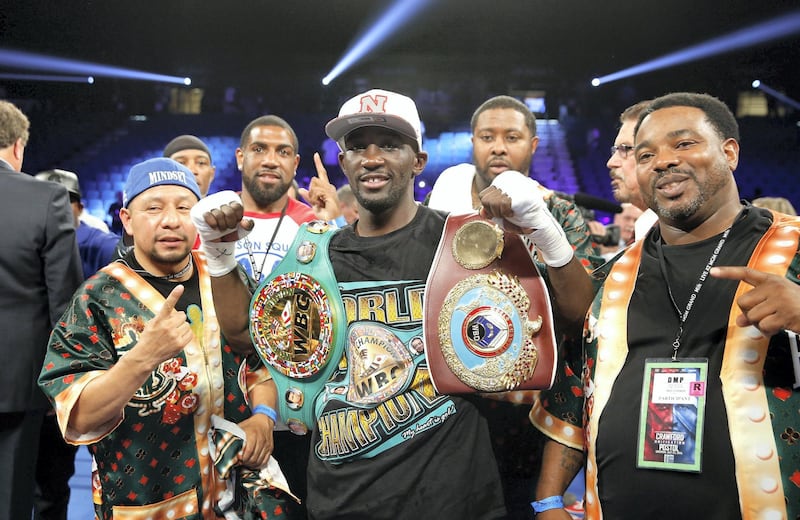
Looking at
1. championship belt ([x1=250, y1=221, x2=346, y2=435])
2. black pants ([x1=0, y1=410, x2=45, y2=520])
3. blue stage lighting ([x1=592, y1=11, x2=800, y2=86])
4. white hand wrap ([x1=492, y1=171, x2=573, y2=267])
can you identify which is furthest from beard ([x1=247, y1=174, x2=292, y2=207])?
blue stage lighting ([x1=592, y1=11, x2=800, y2=86])

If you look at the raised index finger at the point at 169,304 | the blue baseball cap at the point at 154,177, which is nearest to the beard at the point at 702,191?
the raised index finger at the point at 169,304

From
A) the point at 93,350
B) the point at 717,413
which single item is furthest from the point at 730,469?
the point at 93,350

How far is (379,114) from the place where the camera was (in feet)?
5.24

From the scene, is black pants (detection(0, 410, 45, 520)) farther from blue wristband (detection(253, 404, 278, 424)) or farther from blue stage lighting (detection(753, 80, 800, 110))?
blue stage lighting (detection(753, 80, 800, 110))

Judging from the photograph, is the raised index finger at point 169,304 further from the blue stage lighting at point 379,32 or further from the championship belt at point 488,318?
the blue stage lighting at point 379,32

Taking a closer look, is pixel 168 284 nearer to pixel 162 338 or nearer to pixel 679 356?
pixel 162 338

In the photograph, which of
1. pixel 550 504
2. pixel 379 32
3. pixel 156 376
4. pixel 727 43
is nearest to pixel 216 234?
pixel 156 376

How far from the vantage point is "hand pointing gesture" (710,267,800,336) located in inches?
45.5

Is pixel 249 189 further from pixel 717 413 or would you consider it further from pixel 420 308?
pixel 717 413

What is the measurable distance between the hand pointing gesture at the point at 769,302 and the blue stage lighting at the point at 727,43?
9.79 metres

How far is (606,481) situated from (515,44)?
1003 cm

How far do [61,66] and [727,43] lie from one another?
33.6ft

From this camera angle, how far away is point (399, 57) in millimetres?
11445

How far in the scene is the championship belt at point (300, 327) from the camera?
1.57 m
